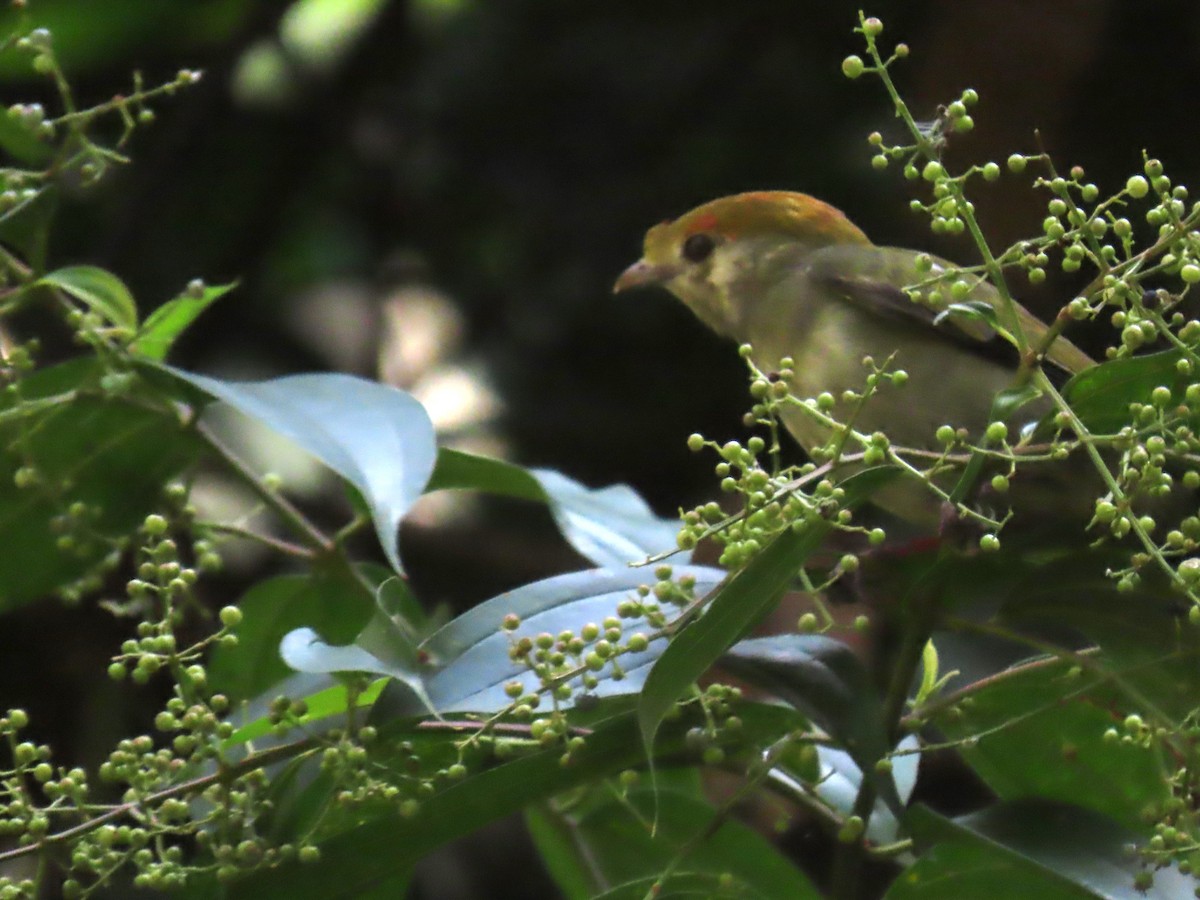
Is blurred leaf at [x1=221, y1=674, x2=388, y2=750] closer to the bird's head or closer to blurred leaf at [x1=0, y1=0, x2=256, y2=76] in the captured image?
the bird's head

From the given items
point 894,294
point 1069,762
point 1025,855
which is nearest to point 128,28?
point 894,294

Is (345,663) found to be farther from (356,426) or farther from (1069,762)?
(1069,762)

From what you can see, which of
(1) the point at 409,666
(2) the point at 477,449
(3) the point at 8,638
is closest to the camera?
(1) the point at 409,666

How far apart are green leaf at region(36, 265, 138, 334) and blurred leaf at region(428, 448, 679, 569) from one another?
0.99 ft

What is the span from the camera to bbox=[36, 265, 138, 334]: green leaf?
140cm

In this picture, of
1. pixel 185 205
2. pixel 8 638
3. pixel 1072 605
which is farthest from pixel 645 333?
pixel 1072 605

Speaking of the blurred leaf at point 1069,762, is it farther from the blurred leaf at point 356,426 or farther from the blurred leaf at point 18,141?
the blurred leaf at point 18,141

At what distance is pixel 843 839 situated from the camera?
1.11 metres

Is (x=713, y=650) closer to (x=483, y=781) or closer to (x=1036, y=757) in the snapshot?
(x=483, y=781)

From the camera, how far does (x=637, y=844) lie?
1436mm

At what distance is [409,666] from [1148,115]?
246 centimetres

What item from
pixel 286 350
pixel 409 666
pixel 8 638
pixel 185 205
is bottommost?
pixel 8 638

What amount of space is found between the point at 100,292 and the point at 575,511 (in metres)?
0.47

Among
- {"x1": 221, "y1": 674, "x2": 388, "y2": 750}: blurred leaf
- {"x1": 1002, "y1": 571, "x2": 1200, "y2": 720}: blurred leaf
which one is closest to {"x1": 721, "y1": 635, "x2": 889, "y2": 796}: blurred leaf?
{"x1": 1002, "y1": 571, "x2": 1200, "y2": 720}: blurred leaf
